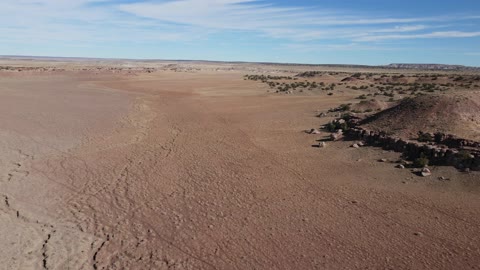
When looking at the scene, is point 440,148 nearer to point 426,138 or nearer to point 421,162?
point 421,162

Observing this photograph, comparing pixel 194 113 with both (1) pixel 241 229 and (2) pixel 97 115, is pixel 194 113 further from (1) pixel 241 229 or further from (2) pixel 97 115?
(1) pixel 241 229

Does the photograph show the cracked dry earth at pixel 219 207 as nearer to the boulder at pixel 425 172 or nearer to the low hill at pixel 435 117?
the boulder at pixel 425 172

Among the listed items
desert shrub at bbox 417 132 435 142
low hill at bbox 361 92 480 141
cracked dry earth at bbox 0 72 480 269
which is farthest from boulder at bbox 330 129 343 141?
desert shrub at bbox 417 132 435 142

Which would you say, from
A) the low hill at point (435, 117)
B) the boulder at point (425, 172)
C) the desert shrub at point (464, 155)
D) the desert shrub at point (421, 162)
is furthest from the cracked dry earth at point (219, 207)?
the low hill at point (435, 117)

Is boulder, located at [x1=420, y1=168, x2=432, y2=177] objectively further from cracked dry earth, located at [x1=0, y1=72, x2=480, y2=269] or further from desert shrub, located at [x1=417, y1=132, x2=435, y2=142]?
desert shrub, located at [x1=417, y1=132, x2=435, y2=142]

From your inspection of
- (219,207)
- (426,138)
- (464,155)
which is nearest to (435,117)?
(426,138)

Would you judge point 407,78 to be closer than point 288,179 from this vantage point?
No

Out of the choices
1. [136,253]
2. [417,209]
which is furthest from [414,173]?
[136,253]
